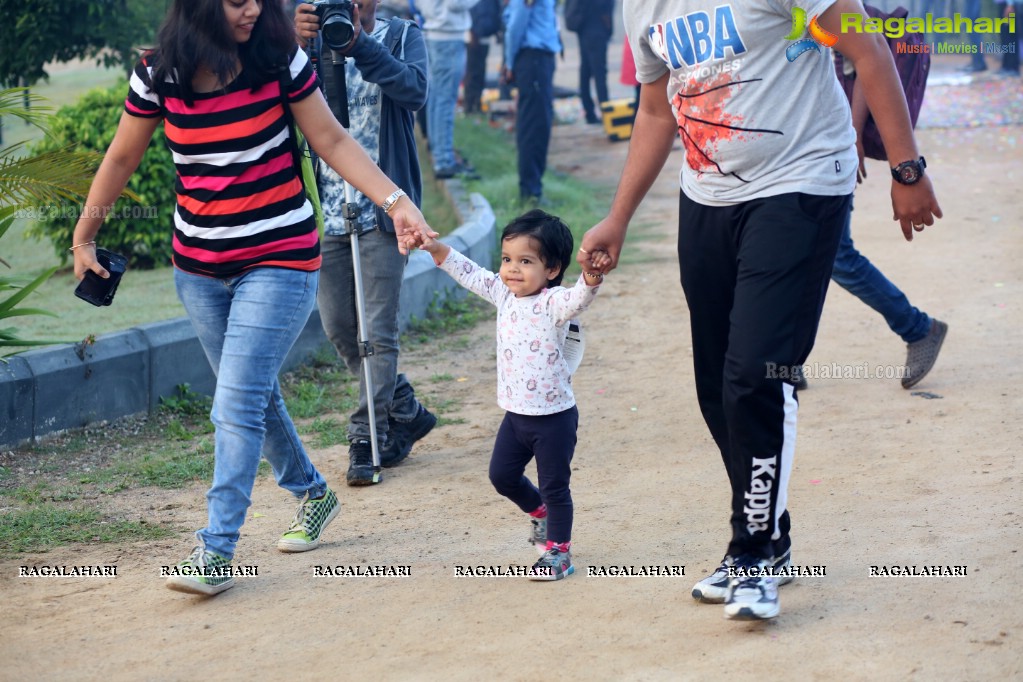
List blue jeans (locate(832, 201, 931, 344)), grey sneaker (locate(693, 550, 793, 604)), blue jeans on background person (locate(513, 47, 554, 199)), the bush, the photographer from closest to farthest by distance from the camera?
grey sneaker (locate(693, 550, 793, 604))
the photographer
blue jeans (locate(832, 201, 931, 344))
the bush
blue jeans on background person (locate(513, 47, 554, 199))

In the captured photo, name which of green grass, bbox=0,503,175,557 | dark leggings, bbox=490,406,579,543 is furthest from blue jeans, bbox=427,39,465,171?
dark leggings, bbox=490,406,579,543

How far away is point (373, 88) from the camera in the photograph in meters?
4.96

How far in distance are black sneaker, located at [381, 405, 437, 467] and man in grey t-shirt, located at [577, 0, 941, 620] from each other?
6.42ft

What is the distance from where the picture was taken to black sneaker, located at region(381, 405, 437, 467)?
5145mm

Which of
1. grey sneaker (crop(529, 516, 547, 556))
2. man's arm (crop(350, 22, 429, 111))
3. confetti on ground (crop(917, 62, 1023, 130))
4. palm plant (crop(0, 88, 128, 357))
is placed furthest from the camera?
confetti on ground (crop(917, 62, 1023, 130))

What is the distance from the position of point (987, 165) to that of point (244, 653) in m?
9.51

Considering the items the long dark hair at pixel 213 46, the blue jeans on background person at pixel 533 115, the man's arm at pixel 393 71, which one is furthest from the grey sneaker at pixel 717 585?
→ the blue jeans on background person at pixel 533 115

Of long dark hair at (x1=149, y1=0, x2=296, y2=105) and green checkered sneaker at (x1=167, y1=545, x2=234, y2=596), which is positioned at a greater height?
long dark hair at (x1=149, y1=0, x2=296, y2=105)

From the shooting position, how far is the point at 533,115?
10367mm

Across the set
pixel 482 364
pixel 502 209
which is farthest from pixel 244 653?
pixel 502 209

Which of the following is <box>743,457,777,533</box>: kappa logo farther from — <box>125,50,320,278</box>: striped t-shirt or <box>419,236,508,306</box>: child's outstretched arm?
<box>125,50,320,278</box>: striped t-shirt

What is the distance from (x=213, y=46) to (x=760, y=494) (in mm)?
1995

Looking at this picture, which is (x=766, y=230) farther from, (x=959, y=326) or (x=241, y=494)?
(x=959, y=326)

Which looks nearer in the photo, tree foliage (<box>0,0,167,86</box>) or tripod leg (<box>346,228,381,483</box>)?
tripod leg (<box>346,228,381,483</box>)
